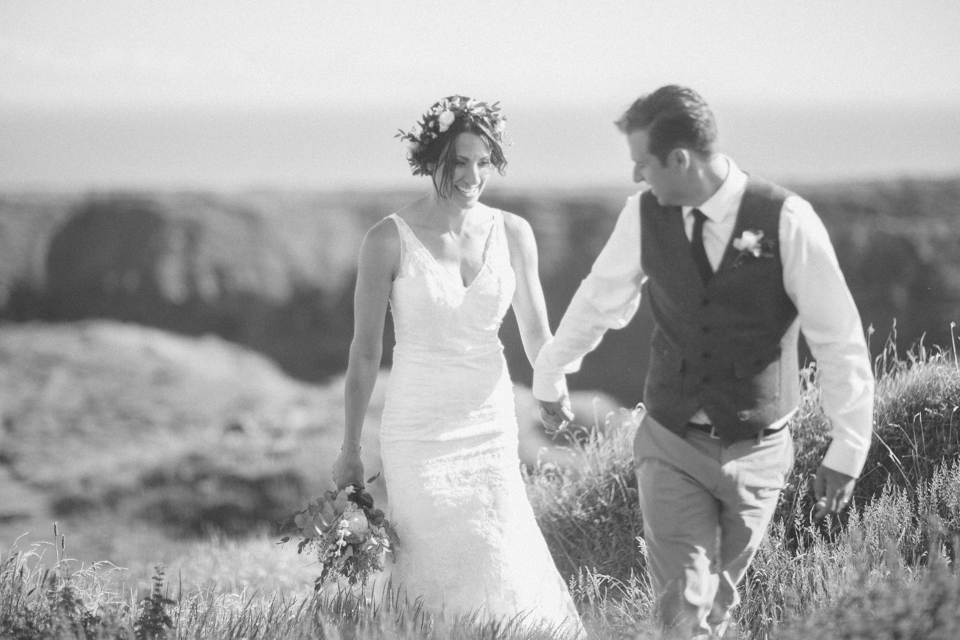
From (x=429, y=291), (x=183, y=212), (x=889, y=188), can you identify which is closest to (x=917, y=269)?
(x=889, y=188)

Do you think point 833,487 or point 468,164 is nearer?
point 833,487

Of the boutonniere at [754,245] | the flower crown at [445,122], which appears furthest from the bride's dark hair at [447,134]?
the boutonniere at [754,245]

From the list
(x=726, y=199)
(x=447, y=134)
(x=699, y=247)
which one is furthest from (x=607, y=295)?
(x=447, y=134)

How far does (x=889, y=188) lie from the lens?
101 feet

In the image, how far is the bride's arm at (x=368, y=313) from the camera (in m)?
3.03

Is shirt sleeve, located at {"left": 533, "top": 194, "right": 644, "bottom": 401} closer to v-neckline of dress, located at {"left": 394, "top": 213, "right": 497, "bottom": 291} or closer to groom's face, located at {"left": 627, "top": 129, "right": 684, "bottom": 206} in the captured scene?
groom's face, located at {"left": 627, "top": 129, "right": 684, "bottom": 206}

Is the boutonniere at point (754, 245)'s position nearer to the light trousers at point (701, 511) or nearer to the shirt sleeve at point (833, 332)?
the shirt sleeve at point (833, 332)

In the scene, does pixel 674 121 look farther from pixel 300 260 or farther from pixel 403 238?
pixel 300 260

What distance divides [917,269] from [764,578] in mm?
25486

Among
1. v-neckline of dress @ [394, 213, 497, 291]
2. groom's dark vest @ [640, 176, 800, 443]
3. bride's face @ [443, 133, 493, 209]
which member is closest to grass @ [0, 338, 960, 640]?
groom's dark vest @ [640, 176, 800, 443]

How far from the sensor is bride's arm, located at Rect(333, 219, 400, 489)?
303 centimetres

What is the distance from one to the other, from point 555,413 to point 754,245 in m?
0.94

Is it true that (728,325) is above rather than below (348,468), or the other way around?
above

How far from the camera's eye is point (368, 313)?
302 centimetres
